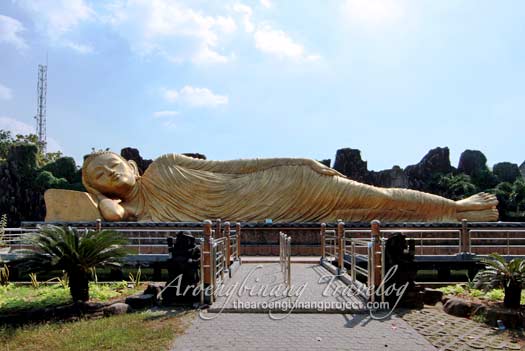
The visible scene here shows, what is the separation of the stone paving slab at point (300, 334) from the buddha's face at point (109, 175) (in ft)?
33.1

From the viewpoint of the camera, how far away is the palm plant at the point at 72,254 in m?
6.46

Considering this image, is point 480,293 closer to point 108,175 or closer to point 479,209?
point 479,209

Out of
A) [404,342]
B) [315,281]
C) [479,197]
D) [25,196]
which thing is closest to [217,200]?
[315,281]

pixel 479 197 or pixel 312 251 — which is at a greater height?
pixel 479 197

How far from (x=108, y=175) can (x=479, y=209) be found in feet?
39.2

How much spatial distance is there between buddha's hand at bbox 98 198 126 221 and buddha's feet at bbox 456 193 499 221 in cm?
1079

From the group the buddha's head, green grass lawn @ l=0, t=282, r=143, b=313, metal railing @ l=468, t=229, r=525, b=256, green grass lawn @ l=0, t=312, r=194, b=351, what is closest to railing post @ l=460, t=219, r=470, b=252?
metal railing @ l=468, t=229, r=525, b=256

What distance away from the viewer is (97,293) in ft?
23.1

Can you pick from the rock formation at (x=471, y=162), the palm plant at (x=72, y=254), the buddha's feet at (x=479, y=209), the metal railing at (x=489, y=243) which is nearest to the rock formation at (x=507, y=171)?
the rock formation at (x=471, y=162)

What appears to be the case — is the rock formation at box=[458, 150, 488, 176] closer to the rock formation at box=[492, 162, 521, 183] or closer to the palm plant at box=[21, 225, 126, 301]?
the rock formation at box=[492, 162, 521, 183]

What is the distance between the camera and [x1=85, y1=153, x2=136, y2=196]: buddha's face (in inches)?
590

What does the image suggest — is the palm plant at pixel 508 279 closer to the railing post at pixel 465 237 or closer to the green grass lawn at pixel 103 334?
the green grass lawn at pixel 103 334

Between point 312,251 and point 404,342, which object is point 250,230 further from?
point 404,342

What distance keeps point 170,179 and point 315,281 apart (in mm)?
8398
